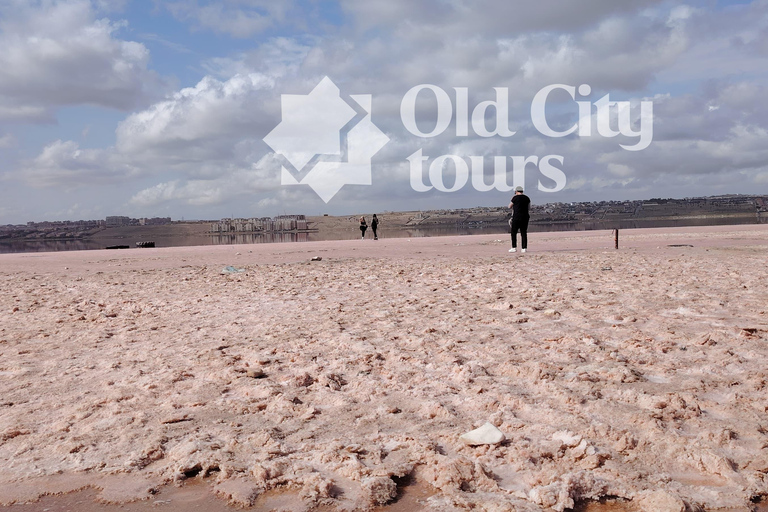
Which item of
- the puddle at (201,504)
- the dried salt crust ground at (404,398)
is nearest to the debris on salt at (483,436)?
the dried salt crust ground at (404,398)

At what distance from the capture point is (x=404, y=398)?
13.1ft

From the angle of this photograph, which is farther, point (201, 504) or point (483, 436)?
point (483, 436)

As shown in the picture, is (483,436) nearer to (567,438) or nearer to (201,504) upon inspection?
(567,438)

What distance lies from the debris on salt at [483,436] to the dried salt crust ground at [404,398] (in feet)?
0.16

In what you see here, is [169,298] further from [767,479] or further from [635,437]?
[767,479]

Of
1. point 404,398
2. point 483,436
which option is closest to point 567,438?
point 483,436

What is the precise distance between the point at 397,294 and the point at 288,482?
585 centimetres

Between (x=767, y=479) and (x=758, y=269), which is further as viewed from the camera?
(x=758, y=269)

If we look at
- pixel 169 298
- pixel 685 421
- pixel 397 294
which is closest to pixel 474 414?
pixel 685 421

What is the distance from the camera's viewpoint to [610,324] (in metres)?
6.02

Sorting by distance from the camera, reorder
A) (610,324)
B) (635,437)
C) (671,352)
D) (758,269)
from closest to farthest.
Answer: (635,437)
(671,352)
(610,324)
(758,269)

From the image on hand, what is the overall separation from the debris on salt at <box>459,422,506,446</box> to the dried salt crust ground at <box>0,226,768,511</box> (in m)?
0.05

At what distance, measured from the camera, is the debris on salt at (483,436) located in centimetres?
318

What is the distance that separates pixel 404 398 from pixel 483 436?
2.86 ft
